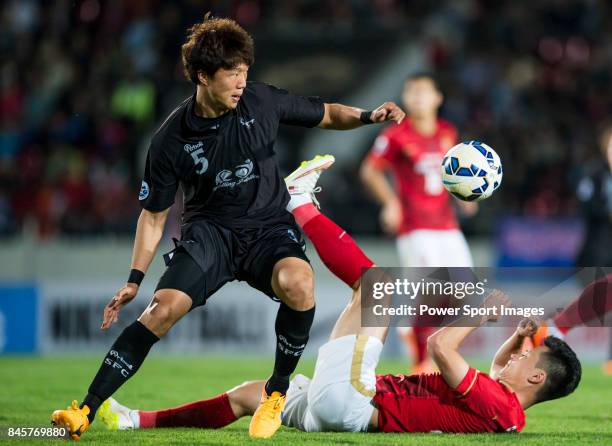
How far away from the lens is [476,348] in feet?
39.4

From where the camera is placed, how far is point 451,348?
17.3ft

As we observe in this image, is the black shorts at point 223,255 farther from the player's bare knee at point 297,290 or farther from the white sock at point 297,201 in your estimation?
the white sock at point 297,201

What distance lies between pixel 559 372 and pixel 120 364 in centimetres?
218

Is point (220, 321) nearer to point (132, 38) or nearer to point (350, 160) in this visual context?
point (350, 160)

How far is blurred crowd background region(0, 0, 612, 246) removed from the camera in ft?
44.8

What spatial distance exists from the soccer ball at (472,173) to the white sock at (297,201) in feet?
3.24

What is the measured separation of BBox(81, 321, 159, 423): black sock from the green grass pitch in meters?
0.22

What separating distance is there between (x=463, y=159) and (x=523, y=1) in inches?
411

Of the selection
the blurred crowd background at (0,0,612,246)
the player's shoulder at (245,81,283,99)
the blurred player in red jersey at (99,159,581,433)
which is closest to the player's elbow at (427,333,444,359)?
the blurred player in red jersey at (99,159,581,433)

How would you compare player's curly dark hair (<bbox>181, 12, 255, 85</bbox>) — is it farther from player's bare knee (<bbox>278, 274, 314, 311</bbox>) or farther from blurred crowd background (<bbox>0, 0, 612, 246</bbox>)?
blurred crowd background (<bbox>0, 0, 612, 246</bbox>)

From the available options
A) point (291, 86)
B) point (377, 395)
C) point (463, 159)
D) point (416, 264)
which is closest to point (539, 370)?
point (377, 395)

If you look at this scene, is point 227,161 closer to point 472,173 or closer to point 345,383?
point 345,383

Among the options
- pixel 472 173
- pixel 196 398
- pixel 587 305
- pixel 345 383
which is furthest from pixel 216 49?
pixel 196 398

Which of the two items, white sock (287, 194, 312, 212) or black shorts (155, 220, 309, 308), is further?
white sock (287, 194, 312, 212)
